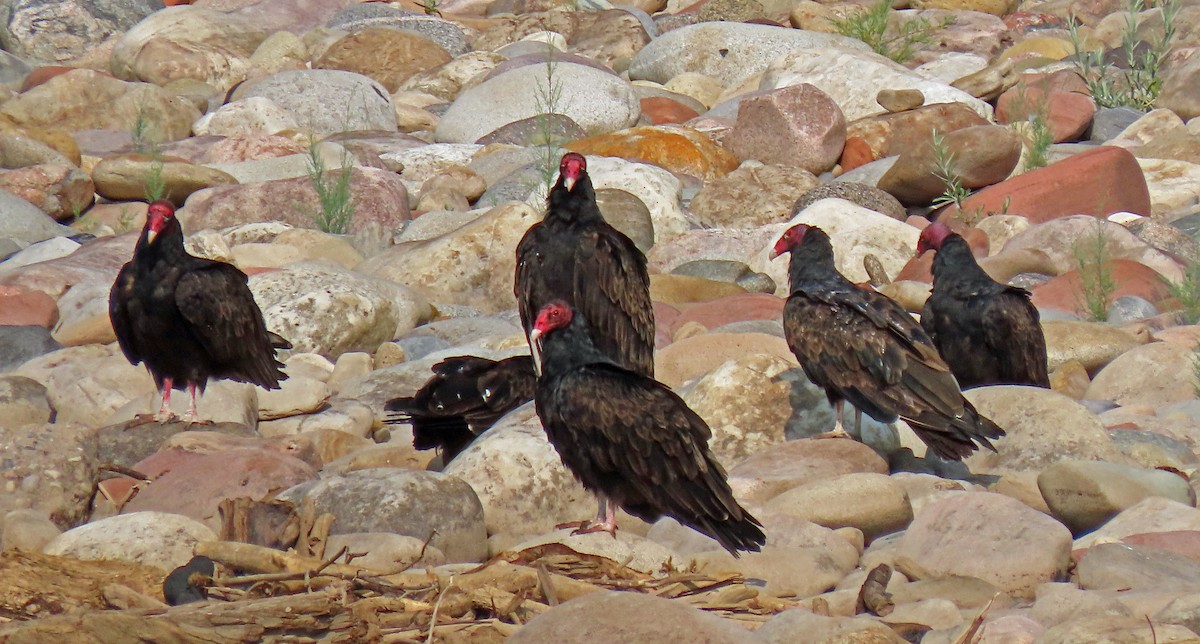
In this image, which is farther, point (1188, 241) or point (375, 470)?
point (1188, 241)

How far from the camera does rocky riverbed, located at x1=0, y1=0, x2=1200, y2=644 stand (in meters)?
5.38

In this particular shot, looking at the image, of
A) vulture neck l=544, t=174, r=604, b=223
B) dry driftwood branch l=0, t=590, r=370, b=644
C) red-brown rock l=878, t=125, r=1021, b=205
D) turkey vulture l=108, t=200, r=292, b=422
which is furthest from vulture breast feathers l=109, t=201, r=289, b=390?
red-brown rock l=878, t=125, r=1021, b=205

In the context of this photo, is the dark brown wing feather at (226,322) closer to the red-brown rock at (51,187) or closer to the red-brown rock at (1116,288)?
the red-brown rock at (1116,288)

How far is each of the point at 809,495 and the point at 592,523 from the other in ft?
3.09

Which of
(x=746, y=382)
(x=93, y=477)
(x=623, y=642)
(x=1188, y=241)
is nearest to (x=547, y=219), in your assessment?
(x=746, y=382)

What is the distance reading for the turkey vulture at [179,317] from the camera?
802cm

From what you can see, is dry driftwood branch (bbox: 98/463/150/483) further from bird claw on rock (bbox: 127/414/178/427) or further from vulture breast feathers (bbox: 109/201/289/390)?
vulture breast feathers (bbox: 109/201/289/390)

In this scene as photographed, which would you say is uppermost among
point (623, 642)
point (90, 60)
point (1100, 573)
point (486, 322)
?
point (623, 642)

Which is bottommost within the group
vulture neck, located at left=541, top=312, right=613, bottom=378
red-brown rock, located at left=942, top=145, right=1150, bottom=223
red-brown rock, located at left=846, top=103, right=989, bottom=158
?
red-brown rock, located at left=846, top=103, right=989, bottom=158

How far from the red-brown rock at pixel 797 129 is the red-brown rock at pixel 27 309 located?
676cm

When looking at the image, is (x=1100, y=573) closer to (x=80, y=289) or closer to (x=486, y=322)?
(x=486, y=322)

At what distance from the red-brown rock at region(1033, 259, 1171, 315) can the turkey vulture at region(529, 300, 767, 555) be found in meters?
5.38

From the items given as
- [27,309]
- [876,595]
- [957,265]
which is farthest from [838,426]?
[27,309]

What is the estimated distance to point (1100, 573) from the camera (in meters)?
5.20
